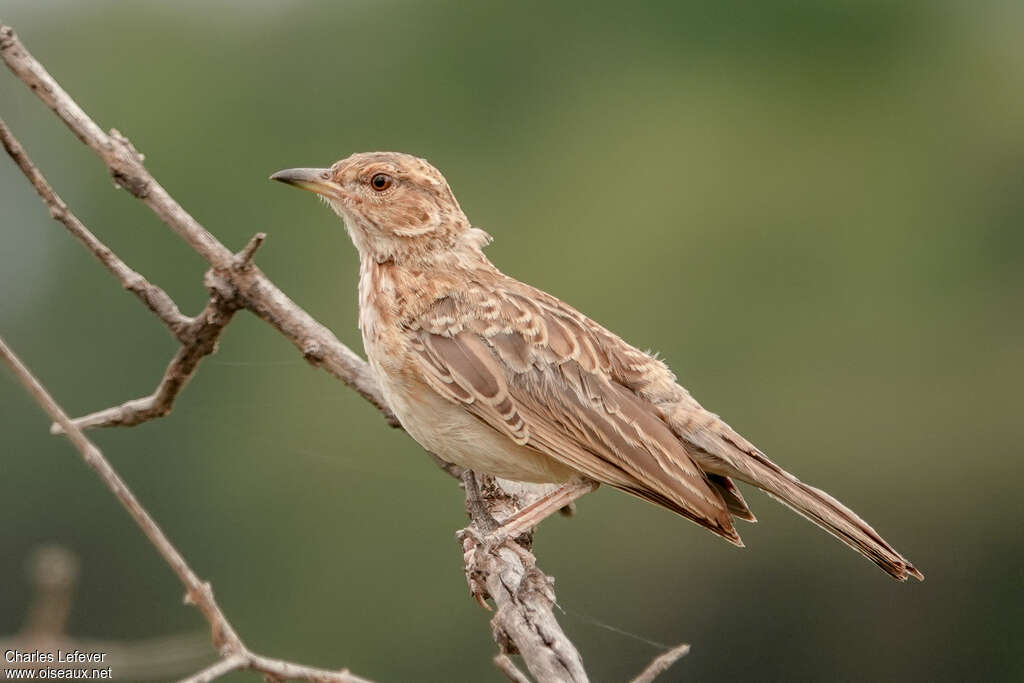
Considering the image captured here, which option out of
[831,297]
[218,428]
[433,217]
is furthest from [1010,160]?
[433,217]

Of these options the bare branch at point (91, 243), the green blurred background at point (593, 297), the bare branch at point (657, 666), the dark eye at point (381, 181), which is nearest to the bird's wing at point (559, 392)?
the dark eye at point (381, 181)

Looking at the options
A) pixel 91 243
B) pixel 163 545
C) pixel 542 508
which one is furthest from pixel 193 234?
pixel 163 545

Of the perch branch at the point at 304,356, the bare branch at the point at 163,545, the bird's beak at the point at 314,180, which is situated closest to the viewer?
the bare branch at the point at 163,545

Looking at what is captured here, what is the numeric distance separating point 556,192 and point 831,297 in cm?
745

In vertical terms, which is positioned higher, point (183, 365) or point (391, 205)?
point (391, 205)

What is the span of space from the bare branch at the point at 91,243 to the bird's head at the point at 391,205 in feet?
2.91

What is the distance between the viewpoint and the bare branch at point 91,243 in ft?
17.5

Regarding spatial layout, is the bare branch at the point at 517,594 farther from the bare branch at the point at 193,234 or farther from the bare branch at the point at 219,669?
the bare branch at the point at 219,669

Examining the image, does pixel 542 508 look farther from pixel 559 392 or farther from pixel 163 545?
pixel 163 545

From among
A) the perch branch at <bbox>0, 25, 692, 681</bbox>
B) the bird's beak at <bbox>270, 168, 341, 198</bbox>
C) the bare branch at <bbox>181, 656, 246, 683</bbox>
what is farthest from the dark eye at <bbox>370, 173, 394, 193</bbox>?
the bare branch at <bbox>181, 656, 246, 683</bbox>

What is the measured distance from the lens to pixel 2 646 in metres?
4.12

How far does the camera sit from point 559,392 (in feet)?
19.5

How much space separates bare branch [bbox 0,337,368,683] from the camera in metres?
3.66

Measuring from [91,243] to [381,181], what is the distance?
1535 mm
